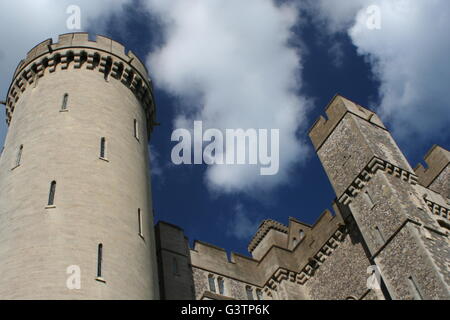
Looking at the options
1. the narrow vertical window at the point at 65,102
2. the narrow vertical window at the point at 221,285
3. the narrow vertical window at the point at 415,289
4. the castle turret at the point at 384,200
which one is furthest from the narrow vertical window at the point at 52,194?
the narrow vertical window at the point at 415,289

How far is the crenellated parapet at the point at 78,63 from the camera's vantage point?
65.9 feet

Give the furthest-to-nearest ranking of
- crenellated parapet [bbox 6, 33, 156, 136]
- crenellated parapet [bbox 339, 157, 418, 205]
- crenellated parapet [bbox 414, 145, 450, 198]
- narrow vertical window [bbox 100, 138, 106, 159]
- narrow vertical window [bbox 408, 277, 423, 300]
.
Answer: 1. crenellated parapet [bbox 414, 145, 450, 198]
2. crenellated parapet [bbox 6, 33, 156, 136]
3. crenellated parapet [bbox 339, 157, 418, 205]
4. narrow vertical window [bbox 100, 138, 106, 159]
5. narrow vertical window [bbox 408, 277, 423, 300]

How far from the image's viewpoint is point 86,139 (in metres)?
16.9

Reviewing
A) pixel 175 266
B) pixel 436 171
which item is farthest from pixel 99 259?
pixel 436 171

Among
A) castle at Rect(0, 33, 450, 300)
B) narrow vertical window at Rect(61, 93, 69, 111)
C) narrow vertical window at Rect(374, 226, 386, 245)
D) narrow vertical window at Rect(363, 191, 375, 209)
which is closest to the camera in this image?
castle at Rect(0, 33, 450, 300)

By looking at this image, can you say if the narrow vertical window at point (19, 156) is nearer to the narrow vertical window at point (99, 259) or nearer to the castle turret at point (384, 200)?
the narrow vertical window at point (99, 259)

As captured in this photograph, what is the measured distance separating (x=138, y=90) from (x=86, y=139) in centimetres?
514

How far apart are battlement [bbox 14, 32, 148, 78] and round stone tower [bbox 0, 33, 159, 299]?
0.05 meters

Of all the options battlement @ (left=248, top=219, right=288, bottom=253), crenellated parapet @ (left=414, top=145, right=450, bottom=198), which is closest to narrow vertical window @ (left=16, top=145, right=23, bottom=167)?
battlement @ (left=248, top=219, right=288, bottom=253)

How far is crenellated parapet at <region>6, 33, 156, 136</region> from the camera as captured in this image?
20.1 metres

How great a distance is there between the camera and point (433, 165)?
87.6 feet

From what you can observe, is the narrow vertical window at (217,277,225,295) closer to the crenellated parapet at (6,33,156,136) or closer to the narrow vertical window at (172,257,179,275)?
the narrow vertical window at (172,257,179,275)
